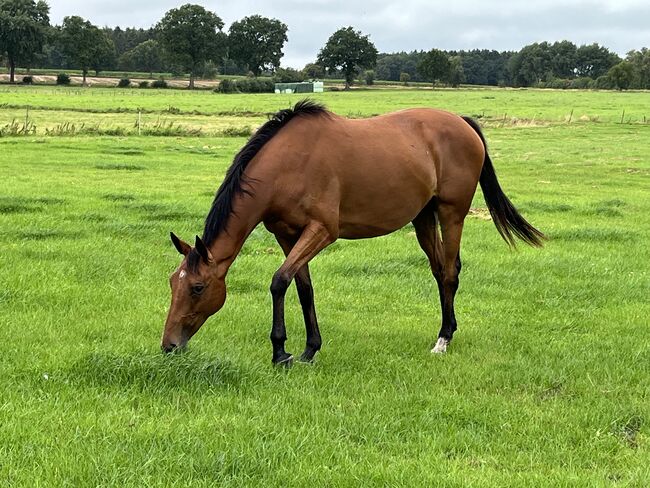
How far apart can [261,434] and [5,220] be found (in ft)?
30.7

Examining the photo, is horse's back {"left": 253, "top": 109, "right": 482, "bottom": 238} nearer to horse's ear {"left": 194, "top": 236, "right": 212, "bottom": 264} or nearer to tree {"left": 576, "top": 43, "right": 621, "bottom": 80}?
horse's ear {"left": 194, "top": 236, "right": 212, "bottom": 264}

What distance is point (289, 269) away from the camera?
5.62 meters

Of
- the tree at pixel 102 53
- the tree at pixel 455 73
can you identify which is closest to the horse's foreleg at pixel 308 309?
the tree at pixel 102 53

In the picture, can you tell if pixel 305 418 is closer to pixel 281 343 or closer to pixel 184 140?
pixel 281 343

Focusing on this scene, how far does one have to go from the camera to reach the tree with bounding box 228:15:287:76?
139 metres

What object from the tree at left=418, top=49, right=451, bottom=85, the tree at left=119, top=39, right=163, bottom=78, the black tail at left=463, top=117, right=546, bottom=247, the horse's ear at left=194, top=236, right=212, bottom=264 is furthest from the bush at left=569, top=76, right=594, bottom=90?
the horse's ear at left=194, top=236, right=212, bottom=264

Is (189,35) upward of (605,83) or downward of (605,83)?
upward

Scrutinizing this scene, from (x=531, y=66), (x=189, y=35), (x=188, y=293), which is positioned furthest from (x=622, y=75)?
(x=188, y=293)

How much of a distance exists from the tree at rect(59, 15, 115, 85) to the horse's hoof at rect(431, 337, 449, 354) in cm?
12754

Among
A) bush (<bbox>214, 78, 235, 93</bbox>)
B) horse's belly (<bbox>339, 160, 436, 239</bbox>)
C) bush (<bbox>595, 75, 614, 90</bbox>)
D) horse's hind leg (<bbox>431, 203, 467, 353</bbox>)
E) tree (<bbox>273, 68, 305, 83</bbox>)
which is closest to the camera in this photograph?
horse's belly (<bbox>339, 160, 436, 239</bbox>)

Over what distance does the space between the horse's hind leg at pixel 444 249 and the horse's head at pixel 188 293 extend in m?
2.56

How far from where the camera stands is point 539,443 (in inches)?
174

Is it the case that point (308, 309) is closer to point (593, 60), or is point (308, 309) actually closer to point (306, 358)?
point (306, 358)

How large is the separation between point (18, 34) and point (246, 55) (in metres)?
45.1
